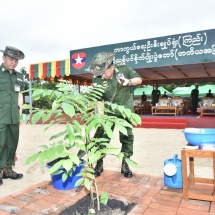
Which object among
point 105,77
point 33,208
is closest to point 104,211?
point 33,208

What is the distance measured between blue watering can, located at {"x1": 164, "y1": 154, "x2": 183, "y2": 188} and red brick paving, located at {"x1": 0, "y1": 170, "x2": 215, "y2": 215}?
7 cm

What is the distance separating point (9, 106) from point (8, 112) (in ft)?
0.29

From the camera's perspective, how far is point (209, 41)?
30.3 ft

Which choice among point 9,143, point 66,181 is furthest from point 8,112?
point 66,181

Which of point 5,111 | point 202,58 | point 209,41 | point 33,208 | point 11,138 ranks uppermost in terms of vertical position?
point 209,41

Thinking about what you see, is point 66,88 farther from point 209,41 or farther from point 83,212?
point 209,41

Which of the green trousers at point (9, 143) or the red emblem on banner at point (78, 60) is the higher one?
the red emblem on banner at point (78, 60)

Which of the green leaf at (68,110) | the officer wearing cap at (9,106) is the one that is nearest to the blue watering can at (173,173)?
the green leaf at (68,110)

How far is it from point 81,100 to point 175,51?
8.90 m

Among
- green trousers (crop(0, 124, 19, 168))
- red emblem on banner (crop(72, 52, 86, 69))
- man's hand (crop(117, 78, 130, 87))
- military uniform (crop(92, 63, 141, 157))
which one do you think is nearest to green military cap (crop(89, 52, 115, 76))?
man's hand (crop(117, 78, 130, 87))

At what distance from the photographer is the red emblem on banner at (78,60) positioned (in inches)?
466

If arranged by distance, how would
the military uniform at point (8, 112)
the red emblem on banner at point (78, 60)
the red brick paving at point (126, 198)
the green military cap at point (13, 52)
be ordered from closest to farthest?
the red brick paving at point (126, 198), the green military cap at point (13, 52), the military uniform at point (8, 112), the red emblem on banner at point (78, 60)

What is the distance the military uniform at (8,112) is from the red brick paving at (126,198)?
2.65ft

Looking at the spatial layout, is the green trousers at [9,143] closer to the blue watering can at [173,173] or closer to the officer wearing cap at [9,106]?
the officer wearing cap at [9,106]
